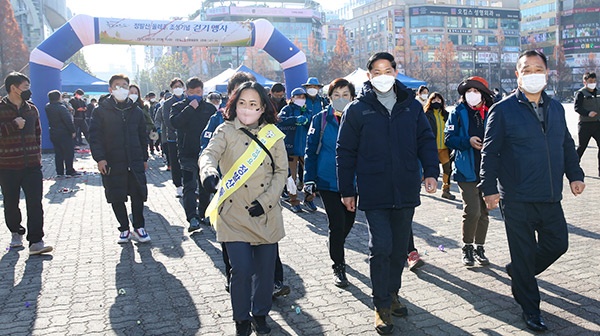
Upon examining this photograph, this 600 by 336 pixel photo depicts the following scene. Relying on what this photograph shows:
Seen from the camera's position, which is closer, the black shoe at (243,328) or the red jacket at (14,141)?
the black shoe at (243,328)

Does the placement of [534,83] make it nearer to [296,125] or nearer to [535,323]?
[535,323]

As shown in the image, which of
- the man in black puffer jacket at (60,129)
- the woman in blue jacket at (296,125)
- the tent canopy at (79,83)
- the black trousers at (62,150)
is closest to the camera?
the woman in blue jacket at (296,125)

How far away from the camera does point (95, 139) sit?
6.48 m

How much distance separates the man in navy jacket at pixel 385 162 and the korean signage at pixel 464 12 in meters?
110

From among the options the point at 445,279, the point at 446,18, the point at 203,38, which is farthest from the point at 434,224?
the point at 446,18

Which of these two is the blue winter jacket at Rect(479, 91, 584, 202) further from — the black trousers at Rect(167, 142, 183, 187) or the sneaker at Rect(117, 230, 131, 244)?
the black trousers at Rect(167, 142, 183, 187)

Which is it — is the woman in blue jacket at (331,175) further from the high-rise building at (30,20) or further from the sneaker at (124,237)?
the high-rise building at (30,20)

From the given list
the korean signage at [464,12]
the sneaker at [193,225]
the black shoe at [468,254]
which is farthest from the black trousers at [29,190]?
the korean signage at [464,12]

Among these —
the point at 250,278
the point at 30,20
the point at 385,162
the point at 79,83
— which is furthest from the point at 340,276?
the point at 30,20

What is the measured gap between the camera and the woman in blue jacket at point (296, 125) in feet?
28.3

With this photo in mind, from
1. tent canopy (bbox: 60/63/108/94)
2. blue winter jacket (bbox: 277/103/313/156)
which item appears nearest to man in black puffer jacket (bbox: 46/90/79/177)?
blue winter jacket (bbox: 277/103/313/156)

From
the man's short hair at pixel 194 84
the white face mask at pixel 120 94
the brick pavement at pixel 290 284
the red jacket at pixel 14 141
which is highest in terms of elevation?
the man's short hair at pixel 194 84

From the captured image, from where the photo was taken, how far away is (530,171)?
12.8 feet

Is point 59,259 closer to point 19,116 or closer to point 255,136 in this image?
point 19,116
